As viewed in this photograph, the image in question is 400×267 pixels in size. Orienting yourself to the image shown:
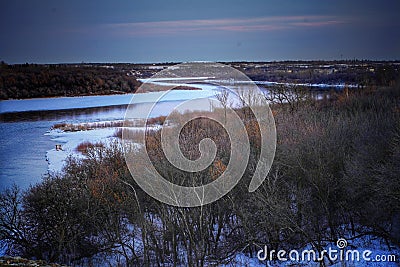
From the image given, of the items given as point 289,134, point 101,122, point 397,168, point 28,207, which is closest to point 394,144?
point 397,168

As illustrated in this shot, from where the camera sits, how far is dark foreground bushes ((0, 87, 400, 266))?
709 inches

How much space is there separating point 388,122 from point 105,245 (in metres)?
14.2

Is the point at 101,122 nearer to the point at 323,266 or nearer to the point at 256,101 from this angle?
the point at 256,101

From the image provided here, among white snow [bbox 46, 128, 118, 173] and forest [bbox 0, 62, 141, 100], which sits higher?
forest [bbox 0, 62, 141, 100]

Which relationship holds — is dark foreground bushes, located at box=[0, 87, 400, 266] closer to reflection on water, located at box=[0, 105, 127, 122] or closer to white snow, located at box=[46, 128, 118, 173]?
white snow, located at box=[46, 128, 118, 173]

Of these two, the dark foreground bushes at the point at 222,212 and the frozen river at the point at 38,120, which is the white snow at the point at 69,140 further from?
the dark foreground bushes at the point at 222,212

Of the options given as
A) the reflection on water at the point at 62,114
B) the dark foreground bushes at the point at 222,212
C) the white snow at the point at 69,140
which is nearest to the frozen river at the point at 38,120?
the reflection on water at the point at 62,114

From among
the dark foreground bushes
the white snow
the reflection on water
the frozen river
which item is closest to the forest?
the frozen river

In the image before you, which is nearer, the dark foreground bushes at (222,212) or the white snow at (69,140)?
the dark foreground bushes at (222,212)

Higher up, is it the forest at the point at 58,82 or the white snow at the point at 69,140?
the forest at the point at 58,82

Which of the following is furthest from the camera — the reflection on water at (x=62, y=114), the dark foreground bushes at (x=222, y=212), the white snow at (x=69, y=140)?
the reflection on water at (x=62, y=114)

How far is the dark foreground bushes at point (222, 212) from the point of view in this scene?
18.0 metres

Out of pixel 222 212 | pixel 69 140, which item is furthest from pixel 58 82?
pixel 222 212

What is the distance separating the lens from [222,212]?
20266 millimetres
